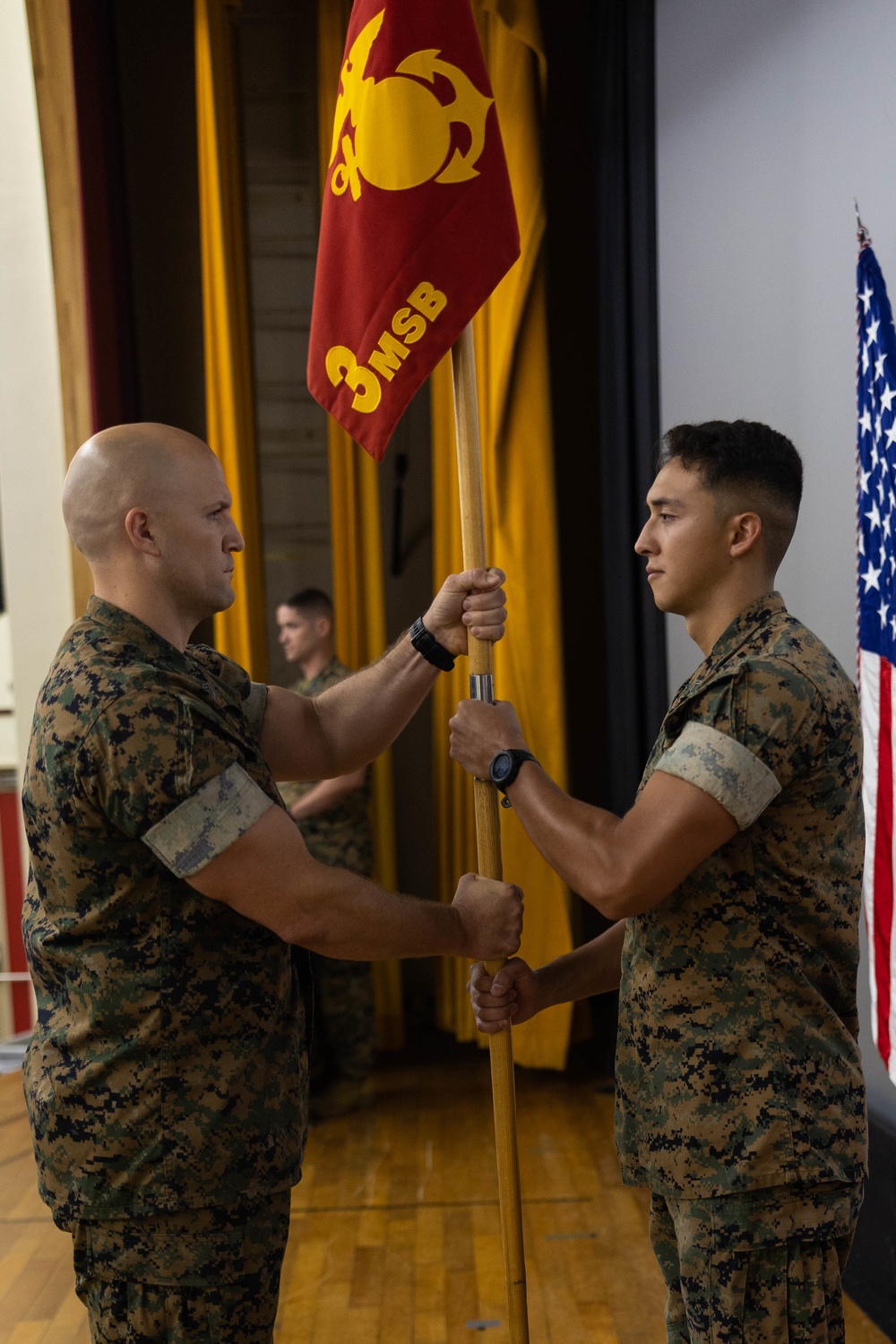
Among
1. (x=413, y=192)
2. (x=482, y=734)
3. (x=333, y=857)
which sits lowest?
(x=333, y=857)

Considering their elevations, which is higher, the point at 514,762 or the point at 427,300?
the point at 427,300

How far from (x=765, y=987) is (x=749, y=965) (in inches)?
1.2

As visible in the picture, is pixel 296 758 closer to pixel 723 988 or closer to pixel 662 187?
pixel 723 988

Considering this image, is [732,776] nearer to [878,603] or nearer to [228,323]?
[878,603]

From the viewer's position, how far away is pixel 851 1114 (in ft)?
4.46

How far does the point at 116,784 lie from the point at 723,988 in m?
0.74

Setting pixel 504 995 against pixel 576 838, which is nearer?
pixel 576 838

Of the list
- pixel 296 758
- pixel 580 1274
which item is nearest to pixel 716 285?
pixel 296 758

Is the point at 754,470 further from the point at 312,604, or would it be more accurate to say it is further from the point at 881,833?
the point at 312,604

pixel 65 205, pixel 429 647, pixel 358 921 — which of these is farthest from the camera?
pixel 65 205

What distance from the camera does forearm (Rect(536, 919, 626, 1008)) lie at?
1.68 metres

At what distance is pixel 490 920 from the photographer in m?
1.58

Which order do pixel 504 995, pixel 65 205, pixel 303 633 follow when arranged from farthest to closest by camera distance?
pixel 303 633
pixel 65 205
pixel 504 995

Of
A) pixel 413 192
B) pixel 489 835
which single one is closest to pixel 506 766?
pixel 489 835
